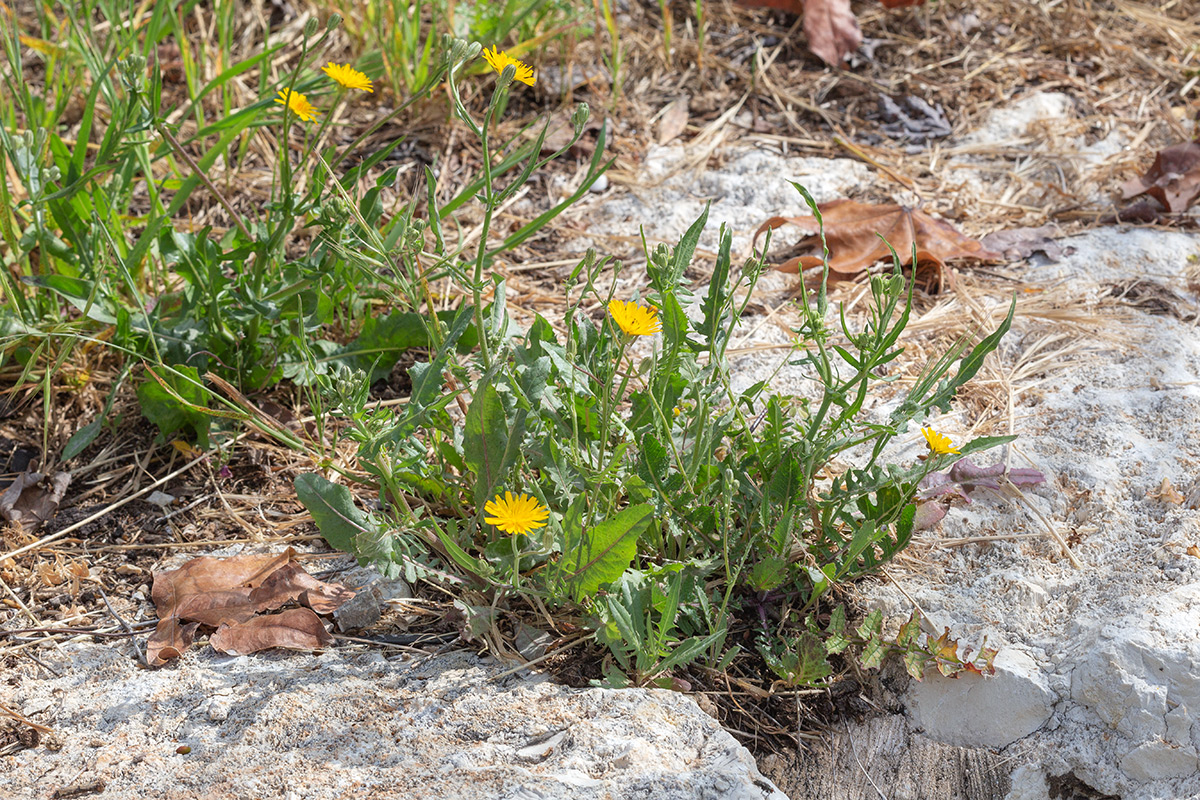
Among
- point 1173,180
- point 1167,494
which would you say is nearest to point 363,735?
point 1167,494

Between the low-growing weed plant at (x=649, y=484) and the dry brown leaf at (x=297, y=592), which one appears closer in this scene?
the low-growing weed plant at (x=649, y=484)

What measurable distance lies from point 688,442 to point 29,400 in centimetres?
150

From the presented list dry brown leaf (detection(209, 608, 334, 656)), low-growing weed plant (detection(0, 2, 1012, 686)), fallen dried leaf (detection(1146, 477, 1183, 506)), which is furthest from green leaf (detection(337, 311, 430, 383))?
fallen dried leaf (detection(1146, 477, 1183, 506))

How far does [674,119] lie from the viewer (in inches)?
117

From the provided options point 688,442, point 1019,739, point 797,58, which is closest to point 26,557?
point 688,442

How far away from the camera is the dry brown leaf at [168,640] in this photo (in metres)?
1.51

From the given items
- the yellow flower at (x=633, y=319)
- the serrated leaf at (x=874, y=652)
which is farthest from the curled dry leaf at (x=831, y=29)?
the serrated leaf at (x=874, y=652)

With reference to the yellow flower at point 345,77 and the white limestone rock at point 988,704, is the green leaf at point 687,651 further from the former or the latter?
the yellow flower at point 345,77

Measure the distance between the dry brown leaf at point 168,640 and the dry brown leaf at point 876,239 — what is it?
1.57m

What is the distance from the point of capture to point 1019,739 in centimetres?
142

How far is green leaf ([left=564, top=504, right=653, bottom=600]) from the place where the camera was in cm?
136

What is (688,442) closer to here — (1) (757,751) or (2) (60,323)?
(1) (757,751)

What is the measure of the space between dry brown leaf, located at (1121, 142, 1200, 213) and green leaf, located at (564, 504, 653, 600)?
1.94 m

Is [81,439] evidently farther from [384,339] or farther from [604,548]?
[604,548]
